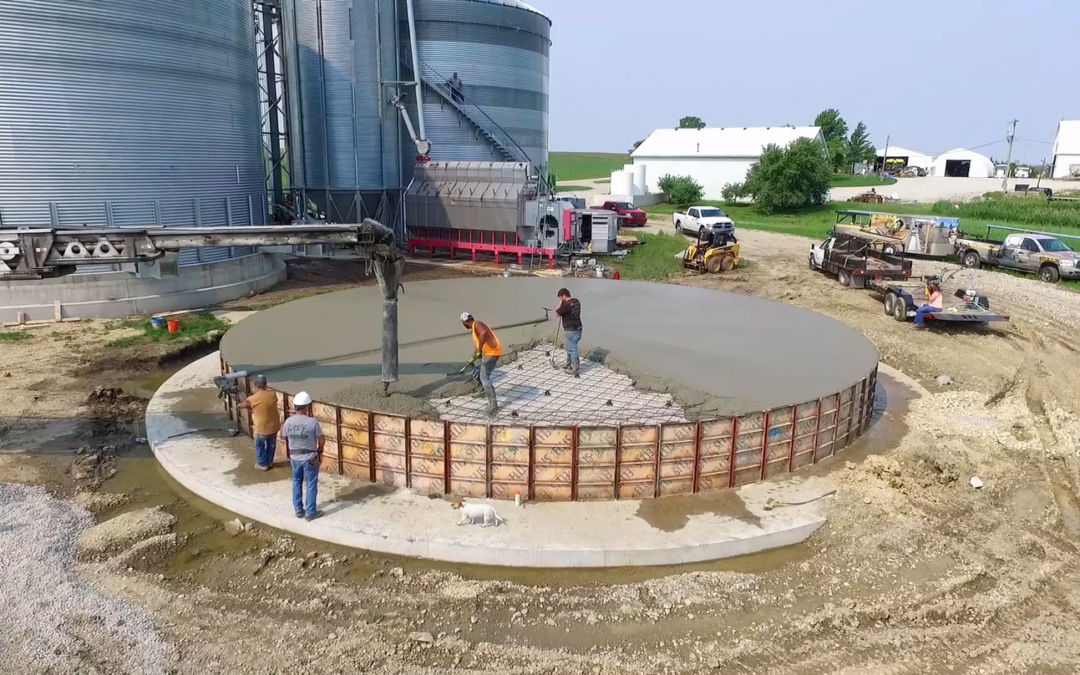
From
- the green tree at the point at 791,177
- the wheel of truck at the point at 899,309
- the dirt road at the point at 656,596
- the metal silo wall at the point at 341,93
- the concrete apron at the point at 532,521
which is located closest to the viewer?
the dirt road at the point at 656,596

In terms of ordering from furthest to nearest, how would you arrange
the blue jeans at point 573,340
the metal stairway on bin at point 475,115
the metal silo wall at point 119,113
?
the metal stairway on bin at point 475,115, the metal silo wall at point 119,113, the blue jeans at point 573,340

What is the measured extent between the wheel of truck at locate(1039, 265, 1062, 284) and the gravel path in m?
30.2

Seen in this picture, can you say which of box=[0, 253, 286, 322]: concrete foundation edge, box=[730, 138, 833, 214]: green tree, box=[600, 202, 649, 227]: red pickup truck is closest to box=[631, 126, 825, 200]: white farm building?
box=[730, 138, 833, 214]: green tree

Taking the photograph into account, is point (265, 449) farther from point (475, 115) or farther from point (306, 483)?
point (475, 115)

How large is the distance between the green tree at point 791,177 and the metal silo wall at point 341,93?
104ft

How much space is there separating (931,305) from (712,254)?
10274 mm

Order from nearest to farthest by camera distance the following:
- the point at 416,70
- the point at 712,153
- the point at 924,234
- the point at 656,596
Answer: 1. the point at 656,596
2. the point at 924,234
3. the point at 416,70
4. the point at 712,153

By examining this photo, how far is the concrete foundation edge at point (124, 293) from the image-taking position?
61.8ft

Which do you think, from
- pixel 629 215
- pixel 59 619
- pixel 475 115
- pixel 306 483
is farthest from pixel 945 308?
pixel 629 215

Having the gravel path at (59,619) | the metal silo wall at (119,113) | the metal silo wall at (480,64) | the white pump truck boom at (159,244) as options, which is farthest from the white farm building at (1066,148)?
the gravel path at (59,619)

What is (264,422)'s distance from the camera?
9.55 m

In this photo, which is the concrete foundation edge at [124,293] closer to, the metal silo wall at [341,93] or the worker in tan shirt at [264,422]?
the metal silo wall at [341,93]

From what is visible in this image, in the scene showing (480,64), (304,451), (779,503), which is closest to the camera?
(304,451)

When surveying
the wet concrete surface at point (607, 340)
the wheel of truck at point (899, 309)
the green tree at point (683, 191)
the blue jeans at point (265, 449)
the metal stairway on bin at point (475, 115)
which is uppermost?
the metal stairway on bin at point (475, 115)
